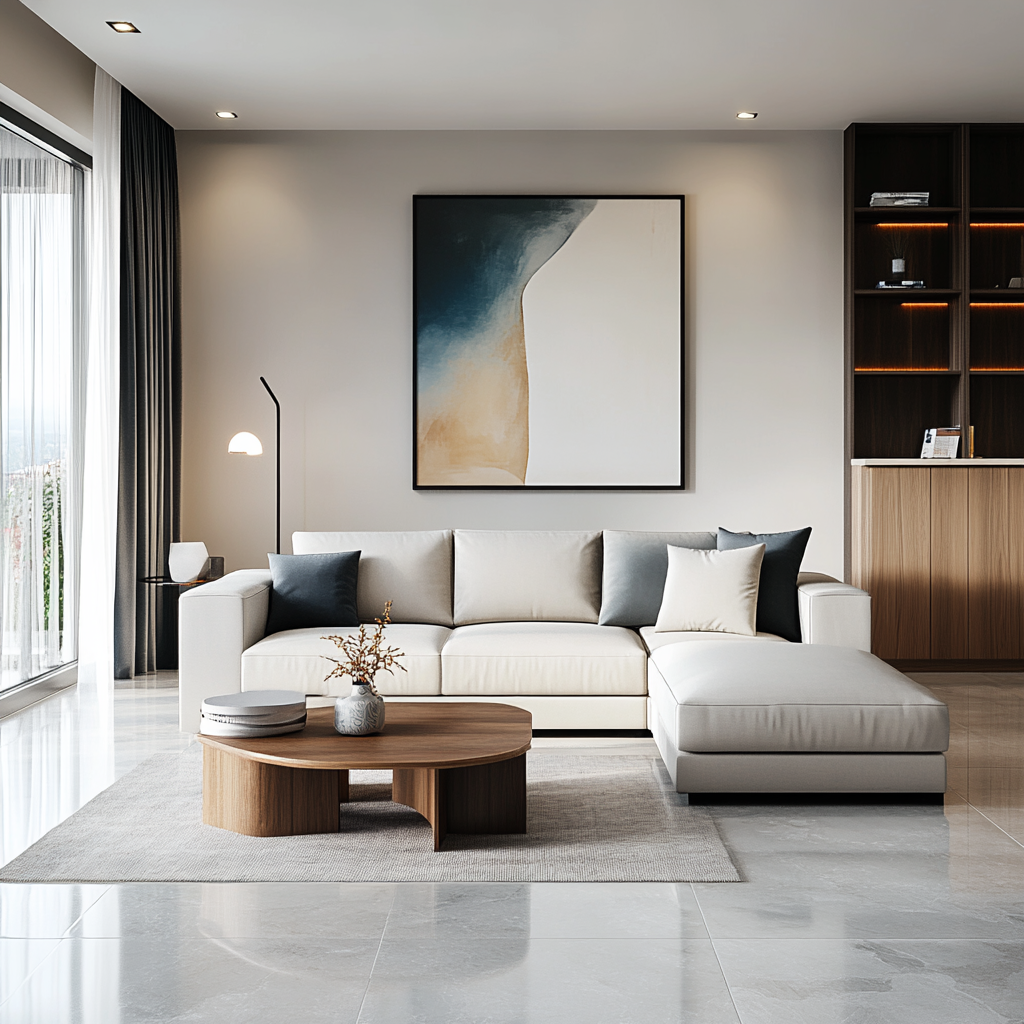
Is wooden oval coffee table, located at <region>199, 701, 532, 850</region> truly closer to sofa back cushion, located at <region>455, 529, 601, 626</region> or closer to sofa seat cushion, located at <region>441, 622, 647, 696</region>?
sofa seat cushion, located at <region>441, 622, 647, 696</region>

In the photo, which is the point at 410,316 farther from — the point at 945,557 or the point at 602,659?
the point at 945,557

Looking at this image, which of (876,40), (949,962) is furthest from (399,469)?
(949,962)

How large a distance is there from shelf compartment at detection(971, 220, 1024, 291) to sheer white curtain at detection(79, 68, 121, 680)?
4.55m

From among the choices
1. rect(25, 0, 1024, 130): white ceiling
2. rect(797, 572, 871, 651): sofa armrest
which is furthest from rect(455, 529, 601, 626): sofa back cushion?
rect(25, 0, 1024, 130): white ceiling

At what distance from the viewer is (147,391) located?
17.8 ft

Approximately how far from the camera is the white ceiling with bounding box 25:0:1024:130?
423 cm

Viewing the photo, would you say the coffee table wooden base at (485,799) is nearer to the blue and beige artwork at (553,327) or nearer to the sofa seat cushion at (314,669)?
the sofa seat cushion at (314,669)

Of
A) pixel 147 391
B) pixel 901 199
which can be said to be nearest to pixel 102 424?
pixel 147 391

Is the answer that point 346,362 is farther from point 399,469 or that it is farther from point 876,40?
point 876,40

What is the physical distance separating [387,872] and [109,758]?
160 cm

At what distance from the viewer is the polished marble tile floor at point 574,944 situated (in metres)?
2.02

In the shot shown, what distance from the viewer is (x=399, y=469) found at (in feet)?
19.3

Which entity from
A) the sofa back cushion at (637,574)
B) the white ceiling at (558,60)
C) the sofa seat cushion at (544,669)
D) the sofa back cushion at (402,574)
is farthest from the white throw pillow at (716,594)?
the white ceiling at (558,60)

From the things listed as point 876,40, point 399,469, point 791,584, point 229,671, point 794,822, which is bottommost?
point 794,822
